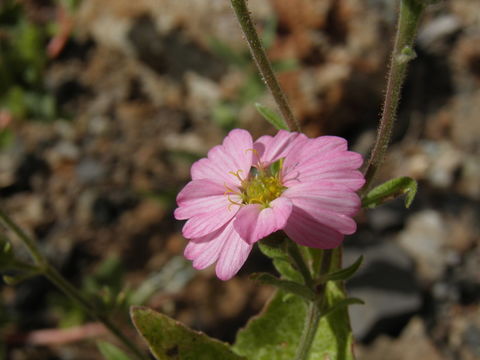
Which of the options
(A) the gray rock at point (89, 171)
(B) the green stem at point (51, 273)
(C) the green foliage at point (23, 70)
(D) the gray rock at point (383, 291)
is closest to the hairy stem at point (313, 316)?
(B) the green stem at point (51, 273)

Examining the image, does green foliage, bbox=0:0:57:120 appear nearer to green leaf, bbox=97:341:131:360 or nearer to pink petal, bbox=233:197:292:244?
green leaf, bbox=97:341:131:360

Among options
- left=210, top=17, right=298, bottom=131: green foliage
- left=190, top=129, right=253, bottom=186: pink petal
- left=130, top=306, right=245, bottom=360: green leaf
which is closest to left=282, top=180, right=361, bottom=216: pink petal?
left=190, top=129, right=253, bottom=186: pink petal

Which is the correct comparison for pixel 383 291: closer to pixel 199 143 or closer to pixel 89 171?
pixel 199 143

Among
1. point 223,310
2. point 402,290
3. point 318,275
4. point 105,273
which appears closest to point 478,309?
point 402,290

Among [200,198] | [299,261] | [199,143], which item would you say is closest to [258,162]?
[200,198]

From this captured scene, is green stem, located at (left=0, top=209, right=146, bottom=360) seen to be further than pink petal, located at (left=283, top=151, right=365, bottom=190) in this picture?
Yes

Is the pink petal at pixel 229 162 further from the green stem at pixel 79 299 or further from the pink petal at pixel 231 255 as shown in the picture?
the green stem at pixel 79 299

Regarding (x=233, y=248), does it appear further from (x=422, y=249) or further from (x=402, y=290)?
(x=422, y=249)
